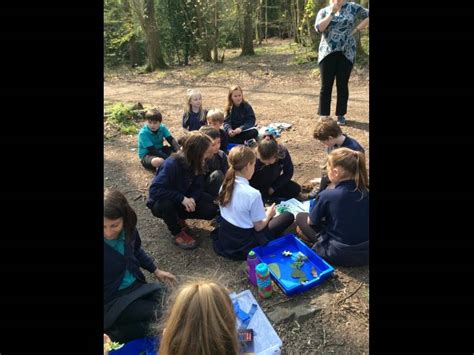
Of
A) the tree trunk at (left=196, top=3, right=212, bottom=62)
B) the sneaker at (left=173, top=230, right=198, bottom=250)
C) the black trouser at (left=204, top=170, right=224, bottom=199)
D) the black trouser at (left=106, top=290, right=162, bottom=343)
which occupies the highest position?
the tree trunk at (left=196, top=3, right=212, bottom=62)

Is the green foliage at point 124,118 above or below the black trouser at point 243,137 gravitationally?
above

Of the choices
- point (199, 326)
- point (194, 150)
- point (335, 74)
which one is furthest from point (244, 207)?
point (335, 74)

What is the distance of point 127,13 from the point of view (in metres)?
16.7

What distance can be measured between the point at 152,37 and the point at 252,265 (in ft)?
42.7

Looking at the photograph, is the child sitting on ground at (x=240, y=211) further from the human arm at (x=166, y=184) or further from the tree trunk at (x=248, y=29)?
the tree trunk at (x=248, y=29)

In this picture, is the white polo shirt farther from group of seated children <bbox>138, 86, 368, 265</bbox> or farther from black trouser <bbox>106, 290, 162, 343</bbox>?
black trouser <bbox>106, 290, 162, 343</bbox>

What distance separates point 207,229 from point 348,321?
5.31 feet

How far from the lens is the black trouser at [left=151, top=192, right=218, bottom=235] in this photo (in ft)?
10.8

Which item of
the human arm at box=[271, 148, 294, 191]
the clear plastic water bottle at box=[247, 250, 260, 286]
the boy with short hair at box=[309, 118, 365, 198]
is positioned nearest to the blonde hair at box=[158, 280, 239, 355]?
the clear plastic water bottle at box=[247, 250, 260, 286]

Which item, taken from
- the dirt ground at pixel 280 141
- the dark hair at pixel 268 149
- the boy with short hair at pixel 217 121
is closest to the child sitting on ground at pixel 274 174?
the dark hair at pixel 268 149

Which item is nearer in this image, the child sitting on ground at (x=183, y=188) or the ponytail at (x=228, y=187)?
the ponytail at (x=228, y=187)

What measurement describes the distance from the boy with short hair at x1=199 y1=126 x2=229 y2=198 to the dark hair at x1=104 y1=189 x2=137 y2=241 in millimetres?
1294

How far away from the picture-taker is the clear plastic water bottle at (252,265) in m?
2.71

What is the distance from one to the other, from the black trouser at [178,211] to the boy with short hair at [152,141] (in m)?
1.30
